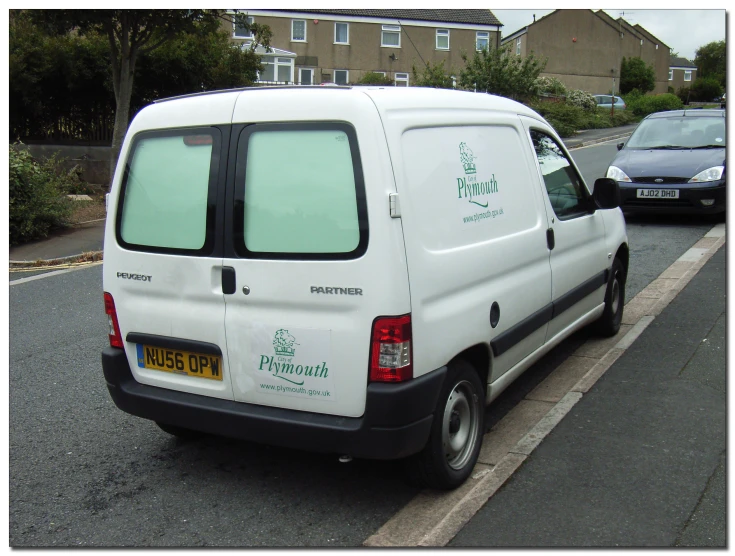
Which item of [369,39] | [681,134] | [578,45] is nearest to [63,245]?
[681,134]

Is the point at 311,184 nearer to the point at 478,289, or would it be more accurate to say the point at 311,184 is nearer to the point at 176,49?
the point at 478,289

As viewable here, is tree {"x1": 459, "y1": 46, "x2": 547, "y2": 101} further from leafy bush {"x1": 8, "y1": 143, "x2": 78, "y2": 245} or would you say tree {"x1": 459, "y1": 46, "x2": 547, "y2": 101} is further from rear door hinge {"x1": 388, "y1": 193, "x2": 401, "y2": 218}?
rear door hinge {"x1": 388, "y1": 193, "x2": 401, "y2": 218}

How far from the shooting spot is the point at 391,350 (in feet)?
10.6

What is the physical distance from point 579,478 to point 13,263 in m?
9.37

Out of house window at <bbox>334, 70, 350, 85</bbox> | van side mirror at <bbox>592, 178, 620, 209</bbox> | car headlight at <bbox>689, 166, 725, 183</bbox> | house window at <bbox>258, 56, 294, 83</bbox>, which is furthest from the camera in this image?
house window at <bbox>334, 70, 350, 85</bbox>

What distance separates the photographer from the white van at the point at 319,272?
128 inches

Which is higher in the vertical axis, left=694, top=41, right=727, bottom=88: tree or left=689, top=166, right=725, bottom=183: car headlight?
left=694, top=41, right=727, bottom=88: tree

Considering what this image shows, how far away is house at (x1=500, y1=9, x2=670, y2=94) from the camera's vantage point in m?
55.8

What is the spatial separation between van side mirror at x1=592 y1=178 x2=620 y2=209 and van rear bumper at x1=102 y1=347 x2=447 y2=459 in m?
2.61

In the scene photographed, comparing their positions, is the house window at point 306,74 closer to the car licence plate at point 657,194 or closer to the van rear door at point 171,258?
the car licence plate at point 657,194

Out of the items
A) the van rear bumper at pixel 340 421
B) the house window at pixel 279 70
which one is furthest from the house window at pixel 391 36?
the van rear bumper at pixel 340 421

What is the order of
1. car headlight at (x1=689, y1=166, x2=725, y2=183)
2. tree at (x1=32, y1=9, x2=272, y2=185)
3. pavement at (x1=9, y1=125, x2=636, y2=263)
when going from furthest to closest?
1. tree at (x1=32, y1=9, x2=272, y2=185)
2. car headlight at (x1=689, y1=166, x2=725, y2=183)
3. pavement at (x1=9, y1=125, x2=636, y2=263)

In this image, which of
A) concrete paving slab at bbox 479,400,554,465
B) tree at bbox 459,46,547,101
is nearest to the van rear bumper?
concrete paving slab at bbox 479,400,554,465

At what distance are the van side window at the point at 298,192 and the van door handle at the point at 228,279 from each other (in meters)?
0.11
